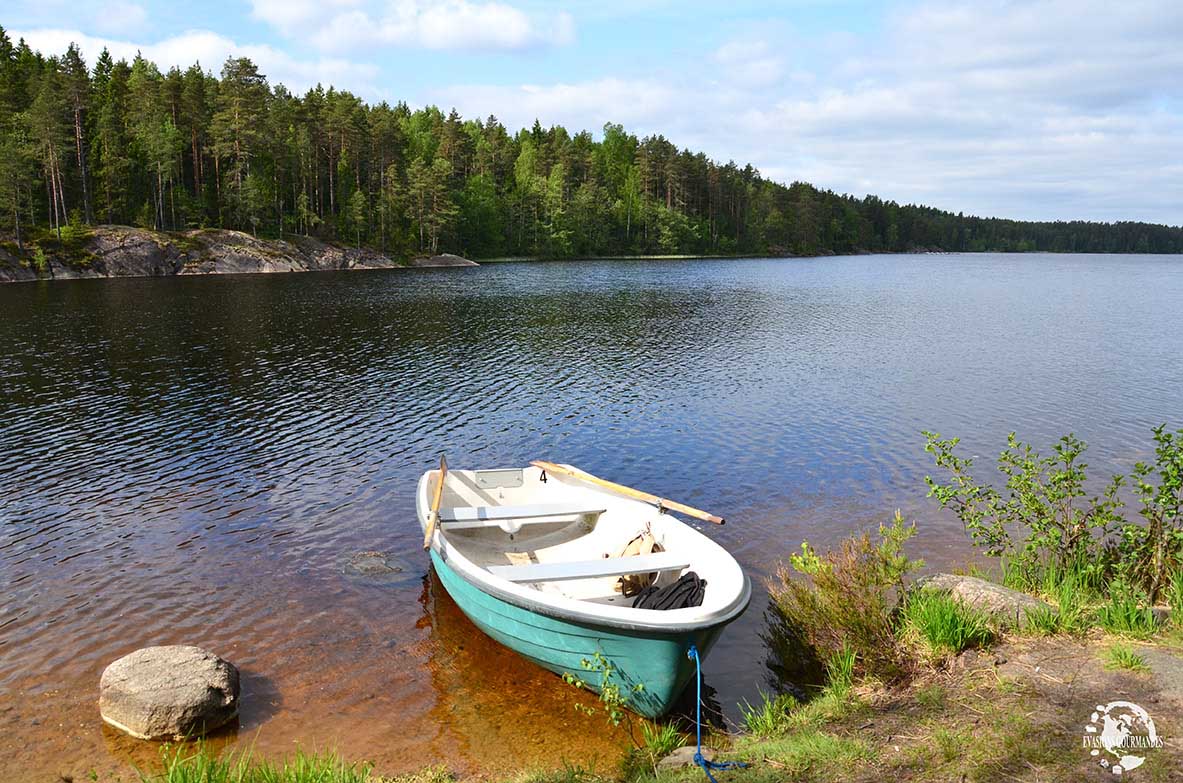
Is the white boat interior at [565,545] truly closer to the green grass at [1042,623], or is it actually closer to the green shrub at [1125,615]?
the green grass at [1042,623]

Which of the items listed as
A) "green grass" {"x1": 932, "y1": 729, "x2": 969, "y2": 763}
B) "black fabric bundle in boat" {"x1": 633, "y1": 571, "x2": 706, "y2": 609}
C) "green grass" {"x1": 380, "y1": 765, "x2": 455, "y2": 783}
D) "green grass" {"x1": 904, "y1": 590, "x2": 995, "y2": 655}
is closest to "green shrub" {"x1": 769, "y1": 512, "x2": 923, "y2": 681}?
"green grass" {"x1": 904, "y1": 590, "x2": 995, "y2": 655}

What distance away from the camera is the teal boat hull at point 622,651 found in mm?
8445

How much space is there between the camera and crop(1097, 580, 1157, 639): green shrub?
26.3 feet

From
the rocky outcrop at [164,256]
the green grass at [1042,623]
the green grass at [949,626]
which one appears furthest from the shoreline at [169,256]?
the green grass at [1042,623]

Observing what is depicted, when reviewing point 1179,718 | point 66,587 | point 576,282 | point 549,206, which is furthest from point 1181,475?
point 549,206

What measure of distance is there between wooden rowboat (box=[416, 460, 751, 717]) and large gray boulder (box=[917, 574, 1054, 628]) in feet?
8.99

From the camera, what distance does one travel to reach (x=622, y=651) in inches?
341

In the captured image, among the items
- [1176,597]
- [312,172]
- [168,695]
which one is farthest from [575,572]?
[312,172]

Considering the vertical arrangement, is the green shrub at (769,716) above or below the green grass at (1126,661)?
below

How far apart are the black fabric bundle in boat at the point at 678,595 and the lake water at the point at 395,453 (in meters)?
1.39

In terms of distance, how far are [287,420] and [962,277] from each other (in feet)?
323

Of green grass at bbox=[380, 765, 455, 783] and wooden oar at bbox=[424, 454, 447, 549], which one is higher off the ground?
wooden oar at bbox=[424, 454, 447, 549]

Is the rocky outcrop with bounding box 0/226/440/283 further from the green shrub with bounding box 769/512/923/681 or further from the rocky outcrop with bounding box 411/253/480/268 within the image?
the green shrub with bounding box 769/512/923/681

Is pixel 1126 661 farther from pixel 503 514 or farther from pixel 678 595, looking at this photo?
pixel 503 514
